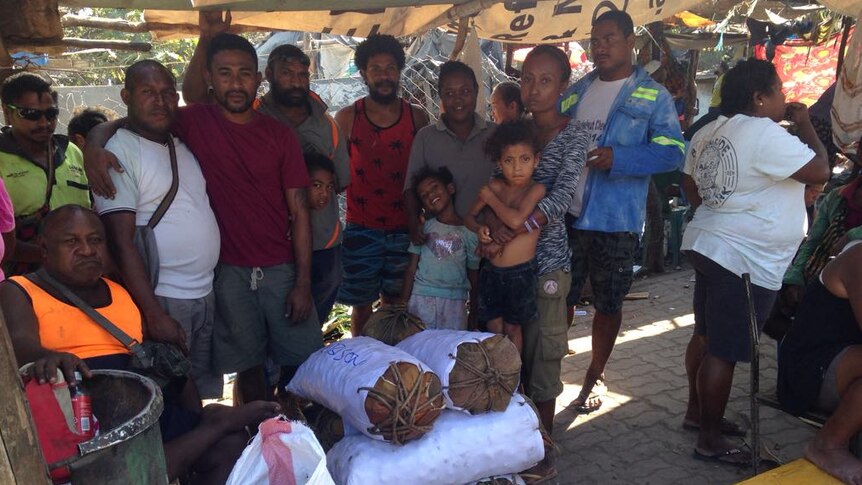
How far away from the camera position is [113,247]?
2752 mm

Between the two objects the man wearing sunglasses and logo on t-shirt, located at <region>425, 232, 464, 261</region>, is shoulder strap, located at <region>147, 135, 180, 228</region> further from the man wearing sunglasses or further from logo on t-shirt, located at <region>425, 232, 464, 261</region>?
logo on t-shirt, located at <region>425, 232, 464, 261</region>

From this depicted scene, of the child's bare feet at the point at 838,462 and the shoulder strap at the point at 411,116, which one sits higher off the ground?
the shoulder strap at the point at 411,116

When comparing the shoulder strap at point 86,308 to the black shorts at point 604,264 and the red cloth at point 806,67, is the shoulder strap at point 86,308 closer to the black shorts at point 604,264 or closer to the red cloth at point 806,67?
the black shorts at point 604,264

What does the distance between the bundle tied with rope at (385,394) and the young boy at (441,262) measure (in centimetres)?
89

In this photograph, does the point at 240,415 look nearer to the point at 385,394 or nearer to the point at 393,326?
the point at 385,394

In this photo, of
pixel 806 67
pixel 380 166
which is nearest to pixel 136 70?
pixel 380 166

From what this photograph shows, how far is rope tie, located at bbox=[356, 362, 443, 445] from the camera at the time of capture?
239cm

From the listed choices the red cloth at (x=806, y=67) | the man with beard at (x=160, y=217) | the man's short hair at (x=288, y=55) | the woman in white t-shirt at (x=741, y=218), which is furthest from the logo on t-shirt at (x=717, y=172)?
the red cloth at (x=806, y=67)

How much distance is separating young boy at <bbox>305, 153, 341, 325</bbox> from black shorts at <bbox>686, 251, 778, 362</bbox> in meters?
2.01

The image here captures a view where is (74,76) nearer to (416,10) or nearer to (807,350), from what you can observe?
(416,10)

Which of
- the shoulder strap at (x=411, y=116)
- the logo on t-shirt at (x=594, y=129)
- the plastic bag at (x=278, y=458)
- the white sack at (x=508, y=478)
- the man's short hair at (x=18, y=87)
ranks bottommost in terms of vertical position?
the white sack at (x=508, y=478)

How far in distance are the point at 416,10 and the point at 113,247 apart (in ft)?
7.84

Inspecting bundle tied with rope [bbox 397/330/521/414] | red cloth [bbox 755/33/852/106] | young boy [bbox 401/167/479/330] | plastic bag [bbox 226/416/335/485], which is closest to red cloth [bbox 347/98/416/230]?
young boy [bbox 401/167/479/330]

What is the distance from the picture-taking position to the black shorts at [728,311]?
10.6 feet
